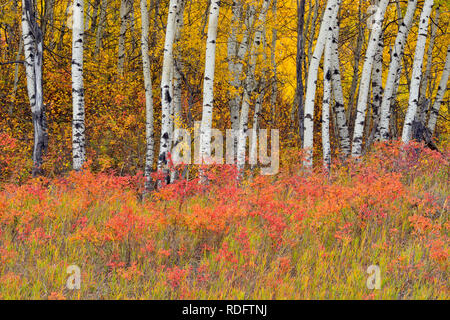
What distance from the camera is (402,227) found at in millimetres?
5539

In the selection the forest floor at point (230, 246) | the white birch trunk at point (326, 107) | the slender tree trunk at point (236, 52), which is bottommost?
the forest floor at point (230, 246)

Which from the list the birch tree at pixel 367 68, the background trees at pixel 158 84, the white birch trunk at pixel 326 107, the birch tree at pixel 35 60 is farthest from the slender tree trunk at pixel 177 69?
the birch tree at pixel 367 68

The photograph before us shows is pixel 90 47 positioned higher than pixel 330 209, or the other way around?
pixel 90 47

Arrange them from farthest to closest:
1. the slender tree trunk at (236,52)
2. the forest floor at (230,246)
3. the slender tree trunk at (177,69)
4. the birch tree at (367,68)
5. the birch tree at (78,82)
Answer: the slender tree trunk at (236,52)
the slender tree trunk at (177,69)
the birch tree at (367,68)
the birch tree at (78,82)
the forest floor at (230,246)

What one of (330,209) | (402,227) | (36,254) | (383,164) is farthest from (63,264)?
(383,164)

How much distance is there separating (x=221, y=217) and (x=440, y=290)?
2.66 meters

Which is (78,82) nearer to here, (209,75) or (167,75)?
(167,75)

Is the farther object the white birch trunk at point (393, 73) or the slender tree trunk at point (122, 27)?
the slender tree trunk at point (122, 27)

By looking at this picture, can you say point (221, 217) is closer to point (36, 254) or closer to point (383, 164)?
point (36, 254)

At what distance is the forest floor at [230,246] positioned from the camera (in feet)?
12.9

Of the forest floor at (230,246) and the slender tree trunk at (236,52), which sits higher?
the slender tree trunk at (236,52)

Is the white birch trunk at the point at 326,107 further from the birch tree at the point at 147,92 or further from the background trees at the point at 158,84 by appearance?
the birch tree at the point at 147,92

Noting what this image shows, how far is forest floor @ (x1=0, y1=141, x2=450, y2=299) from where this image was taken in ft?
12.9

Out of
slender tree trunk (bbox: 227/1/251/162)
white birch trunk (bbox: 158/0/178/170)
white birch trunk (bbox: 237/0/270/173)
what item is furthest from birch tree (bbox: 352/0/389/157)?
white birch trunk (bbox: 158/0/178/170)
